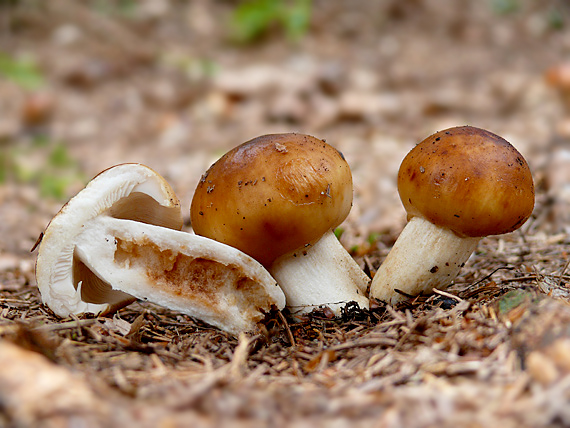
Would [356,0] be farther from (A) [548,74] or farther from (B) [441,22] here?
(A) [548,74]

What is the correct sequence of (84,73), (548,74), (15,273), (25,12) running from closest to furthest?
1. (15,273)
2. (548,74)
3. (84,73)
4. (25,12)

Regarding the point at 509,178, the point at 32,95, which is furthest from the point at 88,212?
the point at 32,95

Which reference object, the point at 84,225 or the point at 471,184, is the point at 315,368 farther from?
the point at 84,225

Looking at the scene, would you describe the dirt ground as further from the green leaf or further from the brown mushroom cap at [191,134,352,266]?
the brown mushroom cap at [191,134,352,266]

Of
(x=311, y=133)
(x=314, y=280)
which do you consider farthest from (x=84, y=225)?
(x=311, y=133)

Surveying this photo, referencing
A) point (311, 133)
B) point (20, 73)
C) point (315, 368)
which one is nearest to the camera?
point (315, 368)

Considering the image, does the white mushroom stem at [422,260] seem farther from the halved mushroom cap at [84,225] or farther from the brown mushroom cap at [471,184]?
the halved mushroom cap at [84,225]
